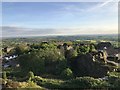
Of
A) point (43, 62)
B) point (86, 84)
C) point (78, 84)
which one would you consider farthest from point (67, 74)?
point (86, 84)

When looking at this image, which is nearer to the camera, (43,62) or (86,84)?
(86,84)

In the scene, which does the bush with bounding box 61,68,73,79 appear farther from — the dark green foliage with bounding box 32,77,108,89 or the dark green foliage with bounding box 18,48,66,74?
the dark green foliage with bounding box 32,77,108,89

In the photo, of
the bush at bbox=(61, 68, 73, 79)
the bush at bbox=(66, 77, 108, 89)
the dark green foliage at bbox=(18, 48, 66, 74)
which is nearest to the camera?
the bush at bbox=(66, 77, 108, 89)

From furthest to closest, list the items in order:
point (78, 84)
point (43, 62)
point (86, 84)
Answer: point (43, 62) < point (78, 84) < point (86, 84)

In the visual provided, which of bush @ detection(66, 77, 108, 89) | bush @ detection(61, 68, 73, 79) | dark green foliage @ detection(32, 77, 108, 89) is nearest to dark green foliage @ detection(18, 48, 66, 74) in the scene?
bush @ detection(61, 68, 73, 79)

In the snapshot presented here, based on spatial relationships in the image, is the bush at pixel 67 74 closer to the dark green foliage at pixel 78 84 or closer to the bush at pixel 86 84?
the dark green foliage at pixel 78 84

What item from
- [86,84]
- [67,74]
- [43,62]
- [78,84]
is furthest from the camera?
[43,62]

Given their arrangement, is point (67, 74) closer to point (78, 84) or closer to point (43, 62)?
point (43, 62)

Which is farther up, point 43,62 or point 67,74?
point 43,62

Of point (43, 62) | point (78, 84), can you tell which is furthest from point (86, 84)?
point (43, 62)

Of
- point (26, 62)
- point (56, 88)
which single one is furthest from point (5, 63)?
point (56, 88)

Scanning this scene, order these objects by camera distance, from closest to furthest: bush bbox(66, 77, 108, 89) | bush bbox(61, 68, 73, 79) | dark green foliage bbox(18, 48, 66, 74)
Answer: bush bbox(66, 77, 108, 89)
bush bbox(61, 68, 73, 79)
dark green foliage bbox(18, 48, 66, 74)
